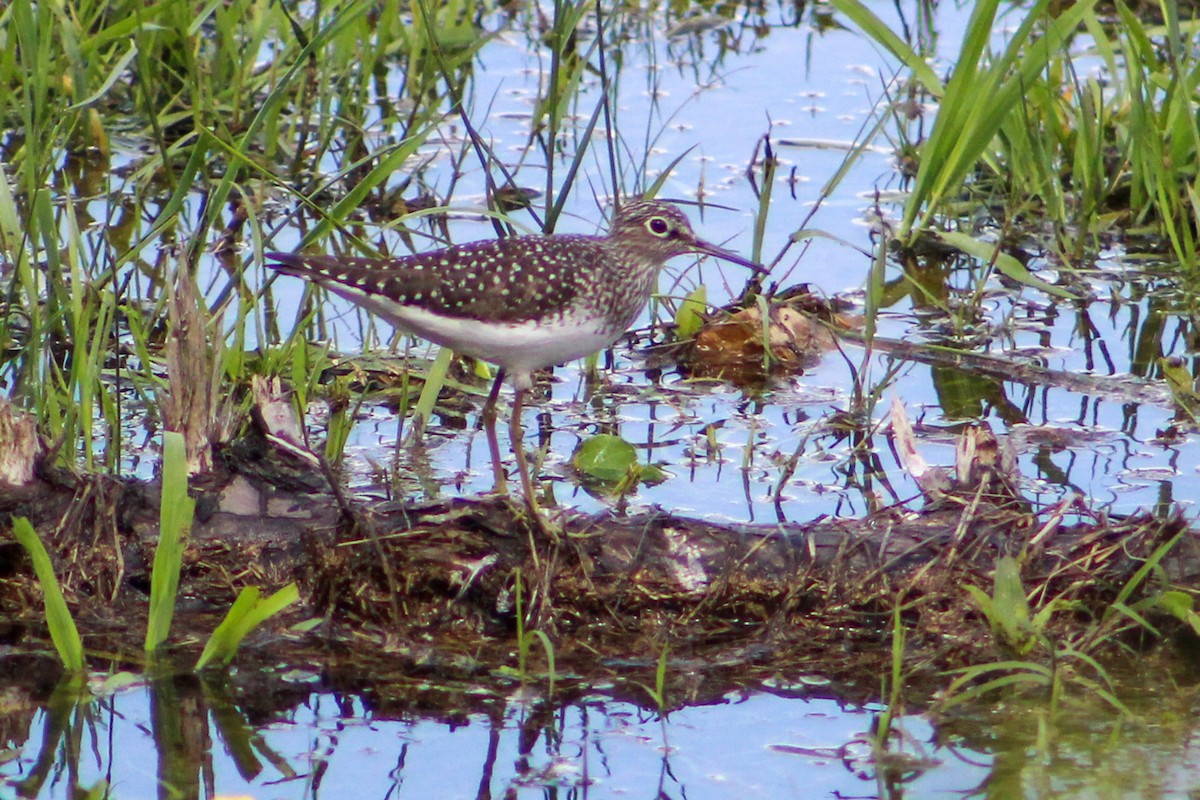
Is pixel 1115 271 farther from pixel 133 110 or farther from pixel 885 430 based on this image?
pixel 133 110

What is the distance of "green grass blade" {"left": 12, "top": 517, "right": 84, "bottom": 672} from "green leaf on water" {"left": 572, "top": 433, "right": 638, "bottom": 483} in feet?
8.14

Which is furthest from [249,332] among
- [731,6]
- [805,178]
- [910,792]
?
[731,6]

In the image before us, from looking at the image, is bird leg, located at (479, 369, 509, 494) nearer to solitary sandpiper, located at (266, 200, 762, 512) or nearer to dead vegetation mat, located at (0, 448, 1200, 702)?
solitary sandpiper, located at (266, 200, 762, 512)

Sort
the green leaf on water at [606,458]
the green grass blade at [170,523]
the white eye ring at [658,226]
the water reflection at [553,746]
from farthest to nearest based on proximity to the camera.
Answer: the white eye ring at [658,226], the green leaf on water at [606,458], the green grass blade at [170,523], the water reflection at [553,746]

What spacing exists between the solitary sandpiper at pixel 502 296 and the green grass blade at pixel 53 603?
5.23 ft

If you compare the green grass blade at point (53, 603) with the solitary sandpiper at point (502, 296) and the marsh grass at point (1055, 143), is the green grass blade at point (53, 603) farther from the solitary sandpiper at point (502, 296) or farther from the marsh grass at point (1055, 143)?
the marsh grass at point (1055, 143)

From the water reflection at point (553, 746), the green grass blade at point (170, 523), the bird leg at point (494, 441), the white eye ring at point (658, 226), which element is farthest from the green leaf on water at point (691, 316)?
the green grass blade at point (170, 523)

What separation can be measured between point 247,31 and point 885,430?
218 inches

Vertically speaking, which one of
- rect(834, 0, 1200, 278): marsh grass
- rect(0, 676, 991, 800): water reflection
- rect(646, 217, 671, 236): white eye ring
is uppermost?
rect(834, 0, 1200, 278): marsh grass

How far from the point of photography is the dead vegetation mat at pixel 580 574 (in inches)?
219

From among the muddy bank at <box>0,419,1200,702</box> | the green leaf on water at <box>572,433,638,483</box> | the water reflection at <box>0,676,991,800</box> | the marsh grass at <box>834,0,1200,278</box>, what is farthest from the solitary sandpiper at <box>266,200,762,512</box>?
the marsh grass at <box>834,0,1200,278</box>

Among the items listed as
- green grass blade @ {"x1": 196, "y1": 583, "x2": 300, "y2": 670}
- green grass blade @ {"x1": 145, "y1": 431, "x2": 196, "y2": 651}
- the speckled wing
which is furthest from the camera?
the speckled wing

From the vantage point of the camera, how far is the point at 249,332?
806 cm

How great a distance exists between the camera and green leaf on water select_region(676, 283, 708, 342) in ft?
26.8
